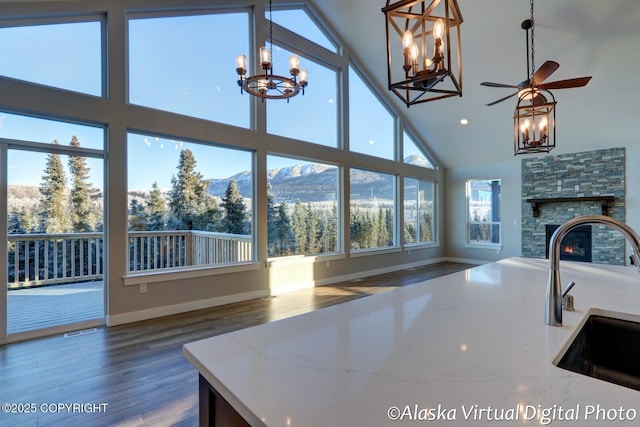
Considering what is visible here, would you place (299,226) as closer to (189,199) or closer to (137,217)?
(189,199)

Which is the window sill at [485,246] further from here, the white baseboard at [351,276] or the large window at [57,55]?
the large window at [57,55]

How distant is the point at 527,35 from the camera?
4590 mm

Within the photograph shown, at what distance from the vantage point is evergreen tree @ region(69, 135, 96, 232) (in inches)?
146

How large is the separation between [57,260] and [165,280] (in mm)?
1372

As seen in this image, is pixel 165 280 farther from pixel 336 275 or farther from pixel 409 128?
pixel 409 128

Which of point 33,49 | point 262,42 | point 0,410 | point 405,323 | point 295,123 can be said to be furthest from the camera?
point 295,123

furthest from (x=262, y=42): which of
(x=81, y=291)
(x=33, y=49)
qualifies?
(x=81, y=291)

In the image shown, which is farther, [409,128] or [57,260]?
[409,128]

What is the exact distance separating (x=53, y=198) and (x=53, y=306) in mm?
1520

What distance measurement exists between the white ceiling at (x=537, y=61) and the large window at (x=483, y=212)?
1.01 meters

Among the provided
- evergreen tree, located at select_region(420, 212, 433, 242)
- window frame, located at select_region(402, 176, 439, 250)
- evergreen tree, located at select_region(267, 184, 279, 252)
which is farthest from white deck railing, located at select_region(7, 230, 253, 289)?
evergreen tree, located at select_region(420, 212, 433, 242)

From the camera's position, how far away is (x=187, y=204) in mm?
4484

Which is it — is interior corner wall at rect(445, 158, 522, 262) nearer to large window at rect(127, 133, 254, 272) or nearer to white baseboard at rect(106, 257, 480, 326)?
white baseboard at rect(106, 257, 480, 326)

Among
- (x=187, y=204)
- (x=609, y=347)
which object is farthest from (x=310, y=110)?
(x=609, y=347)
